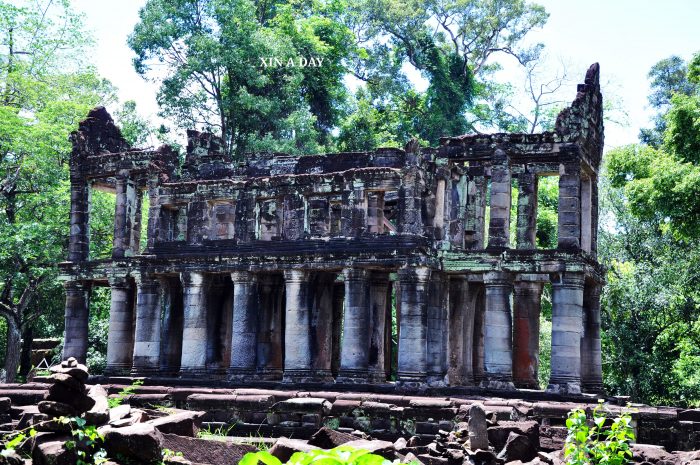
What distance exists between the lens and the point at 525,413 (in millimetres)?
17266

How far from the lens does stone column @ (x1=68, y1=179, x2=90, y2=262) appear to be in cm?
2906

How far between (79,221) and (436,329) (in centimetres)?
1147

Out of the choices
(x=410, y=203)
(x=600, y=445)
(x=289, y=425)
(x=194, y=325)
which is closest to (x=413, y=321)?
(x=410, y=203)

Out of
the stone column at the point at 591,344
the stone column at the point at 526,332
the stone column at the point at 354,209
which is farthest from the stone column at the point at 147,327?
the stone column at the point at 591,344

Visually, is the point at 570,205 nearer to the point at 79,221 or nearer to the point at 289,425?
the point at 289,425

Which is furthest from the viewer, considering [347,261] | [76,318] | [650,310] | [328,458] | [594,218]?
[650,310]

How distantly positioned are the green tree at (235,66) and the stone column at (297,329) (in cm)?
1395

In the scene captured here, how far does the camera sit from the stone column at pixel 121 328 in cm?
2836

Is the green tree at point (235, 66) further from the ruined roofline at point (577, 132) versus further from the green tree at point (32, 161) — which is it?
the ruined roofline at point (577, 132)

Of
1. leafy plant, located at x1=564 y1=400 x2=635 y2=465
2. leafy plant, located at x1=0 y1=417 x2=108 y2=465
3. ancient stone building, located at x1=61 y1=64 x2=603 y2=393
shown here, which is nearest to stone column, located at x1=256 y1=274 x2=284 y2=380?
ancient stone building, located at x1=61 y1=64 x2=603 y2=393

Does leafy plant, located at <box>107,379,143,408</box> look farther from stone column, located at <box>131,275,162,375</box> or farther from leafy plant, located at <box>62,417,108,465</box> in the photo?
stone column, located at <box>131,275,162,375</box>

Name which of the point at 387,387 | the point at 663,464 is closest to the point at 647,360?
the point at 387,387

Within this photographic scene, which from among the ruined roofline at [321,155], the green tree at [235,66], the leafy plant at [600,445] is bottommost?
the leafy plant at [600,445]

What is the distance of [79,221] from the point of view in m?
29.2
